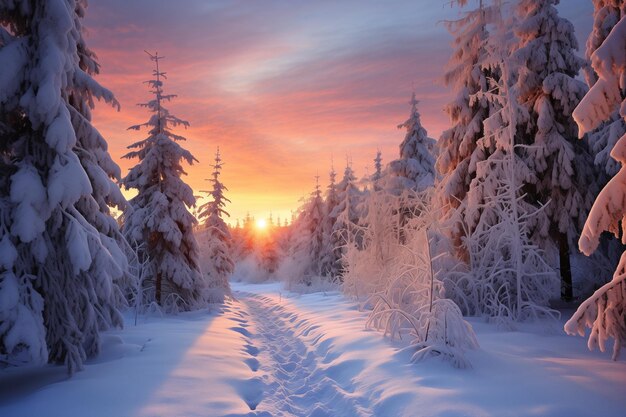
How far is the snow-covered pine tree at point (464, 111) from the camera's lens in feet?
46.3

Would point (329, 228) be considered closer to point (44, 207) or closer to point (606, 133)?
point (606, 133)

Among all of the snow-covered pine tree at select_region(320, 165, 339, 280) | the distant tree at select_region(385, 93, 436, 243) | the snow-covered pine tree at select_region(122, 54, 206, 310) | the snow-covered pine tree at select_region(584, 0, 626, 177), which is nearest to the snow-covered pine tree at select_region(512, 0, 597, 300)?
the snow-covered pine tree at select_region(584, 0, 626, 177)

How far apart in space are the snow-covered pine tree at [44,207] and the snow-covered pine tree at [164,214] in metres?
8.17

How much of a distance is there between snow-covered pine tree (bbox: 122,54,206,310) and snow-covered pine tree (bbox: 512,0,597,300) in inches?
545

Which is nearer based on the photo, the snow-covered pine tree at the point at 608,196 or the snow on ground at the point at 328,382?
the snow-covered pine tree at the point at 608,196

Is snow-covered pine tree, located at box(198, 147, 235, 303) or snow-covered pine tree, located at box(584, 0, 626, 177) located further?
snow-covered pine tree, located at box(198, 147, 235, 303)

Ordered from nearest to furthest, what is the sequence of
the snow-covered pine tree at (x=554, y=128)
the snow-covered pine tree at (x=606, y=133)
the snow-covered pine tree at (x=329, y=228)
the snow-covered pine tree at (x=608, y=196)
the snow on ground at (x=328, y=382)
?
1. the snow-covered pine tree at (x=608, y=196)
2. the snow on ground at (x=328, y=382)
3. the snow-covered pine tree at (x=606, y=133)
4. the snow-covered pine tree at (x=554, y=128)
5. the snow-covered pine tree at (x=329, y=228)

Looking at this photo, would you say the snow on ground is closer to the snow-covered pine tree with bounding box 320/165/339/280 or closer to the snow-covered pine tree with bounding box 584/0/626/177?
the snow-covered pine tree with bounding box 584/0/626/177

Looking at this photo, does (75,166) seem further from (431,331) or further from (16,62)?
(431,331)

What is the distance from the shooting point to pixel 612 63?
470 centimetres

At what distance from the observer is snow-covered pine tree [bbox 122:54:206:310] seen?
→ 1588 cm

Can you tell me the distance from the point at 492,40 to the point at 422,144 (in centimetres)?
1286

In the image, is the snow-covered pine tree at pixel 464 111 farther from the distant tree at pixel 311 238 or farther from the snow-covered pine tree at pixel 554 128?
the distant tree at pixel 311 238

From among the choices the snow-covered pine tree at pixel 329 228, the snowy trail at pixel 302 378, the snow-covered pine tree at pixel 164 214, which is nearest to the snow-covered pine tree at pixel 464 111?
the snowy trail at pixel 302 378
